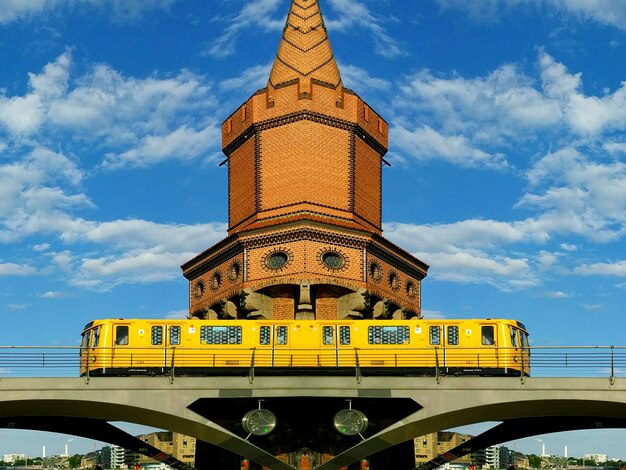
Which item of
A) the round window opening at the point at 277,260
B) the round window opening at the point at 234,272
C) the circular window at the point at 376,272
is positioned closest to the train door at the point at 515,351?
the circular window at the point at 376,272

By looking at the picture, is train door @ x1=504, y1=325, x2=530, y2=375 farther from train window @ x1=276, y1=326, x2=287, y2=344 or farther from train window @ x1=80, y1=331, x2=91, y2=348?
train window @ x1=80, y1=331, x2=91, y2=348

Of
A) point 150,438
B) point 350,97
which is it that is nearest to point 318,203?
point 350,97

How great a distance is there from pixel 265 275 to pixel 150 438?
108m

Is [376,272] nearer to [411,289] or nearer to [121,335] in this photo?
[411,289]

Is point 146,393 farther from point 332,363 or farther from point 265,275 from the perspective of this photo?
point 265,275

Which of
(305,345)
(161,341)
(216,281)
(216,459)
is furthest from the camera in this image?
(216,281)

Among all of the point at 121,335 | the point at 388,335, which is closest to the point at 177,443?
the point at 121,335

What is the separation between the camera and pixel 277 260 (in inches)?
2015

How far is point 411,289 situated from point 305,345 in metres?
15.5

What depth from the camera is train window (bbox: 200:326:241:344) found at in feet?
140

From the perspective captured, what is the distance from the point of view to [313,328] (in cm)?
4262

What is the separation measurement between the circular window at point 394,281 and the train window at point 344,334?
11.9 meters

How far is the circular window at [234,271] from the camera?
172 ft

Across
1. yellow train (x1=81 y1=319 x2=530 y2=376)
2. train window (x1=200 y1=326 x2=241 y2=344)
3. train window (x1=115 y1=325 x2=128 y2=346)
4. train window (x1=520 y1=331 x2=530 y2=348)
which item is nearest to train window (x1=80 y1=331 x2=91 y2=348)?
yellow train (x1=81 y1=319 x2=530 y2=376)
